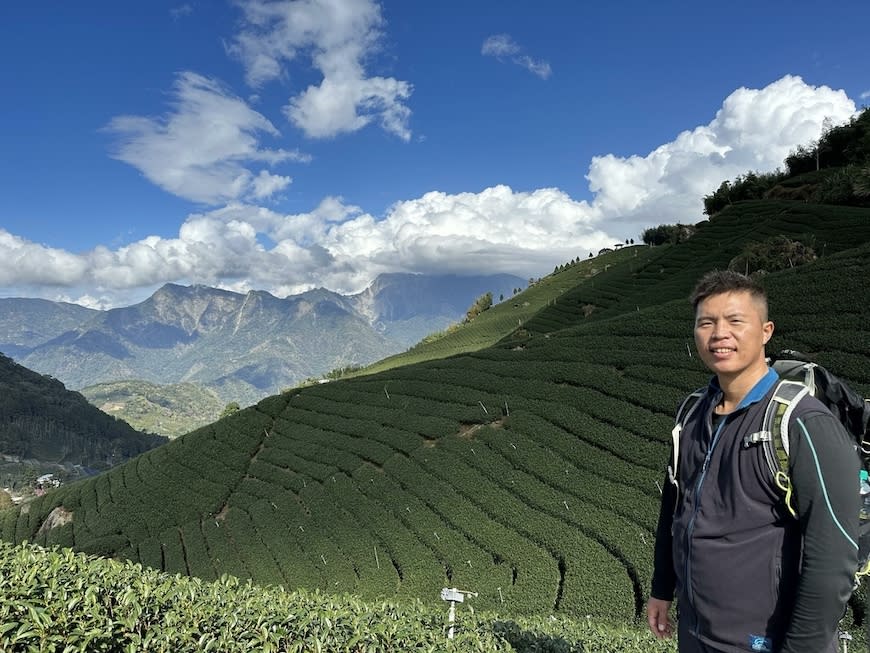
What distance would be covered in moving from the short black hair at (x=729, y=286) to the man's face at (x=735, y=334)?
0.03 meters

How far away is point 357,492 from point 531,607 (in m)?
10.1

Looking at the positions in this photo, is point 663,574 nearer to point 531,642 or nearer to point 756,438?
point 756,438

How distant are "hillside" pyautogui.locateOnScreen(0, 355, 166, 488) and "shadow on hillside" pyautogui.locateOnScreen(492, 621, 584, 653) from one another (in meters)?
157

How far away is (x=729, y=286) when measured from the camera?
2.88 m

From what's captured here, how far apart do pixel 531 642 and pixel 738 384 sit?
3.49m

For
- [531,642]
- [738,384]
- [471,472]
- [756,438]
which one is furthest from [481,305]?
[756,438]

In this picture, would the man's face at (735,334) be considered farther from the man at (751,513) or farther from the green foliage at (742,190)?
the green foliage at (742,190)

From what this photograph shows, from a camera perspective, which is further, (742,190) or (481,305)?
(481,305)

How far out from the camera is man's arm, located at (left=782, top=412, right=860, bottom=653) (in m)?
2.37

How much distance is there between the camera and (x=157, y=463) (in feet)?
101

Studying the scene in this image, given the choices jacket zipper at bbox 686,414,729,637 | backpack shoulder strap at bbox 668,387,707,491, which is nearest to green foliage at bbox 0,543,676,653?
jacket zipper at bbox 686,414,729,637

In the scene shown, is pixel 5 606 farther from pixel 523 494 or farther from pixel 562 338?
pixel 562 338

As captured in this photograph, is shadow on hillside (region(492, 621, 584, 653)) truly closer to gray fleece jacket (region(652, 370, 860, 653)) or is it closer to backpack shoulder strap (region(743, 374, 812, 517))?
gray fleece jacket (region(652, 370, 860, 653))

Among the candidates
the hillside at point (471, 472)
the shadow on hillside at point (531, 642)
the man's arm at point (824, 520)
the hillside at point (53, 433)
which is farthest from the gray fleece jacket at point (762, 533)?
the hillside at point (53, 433)
